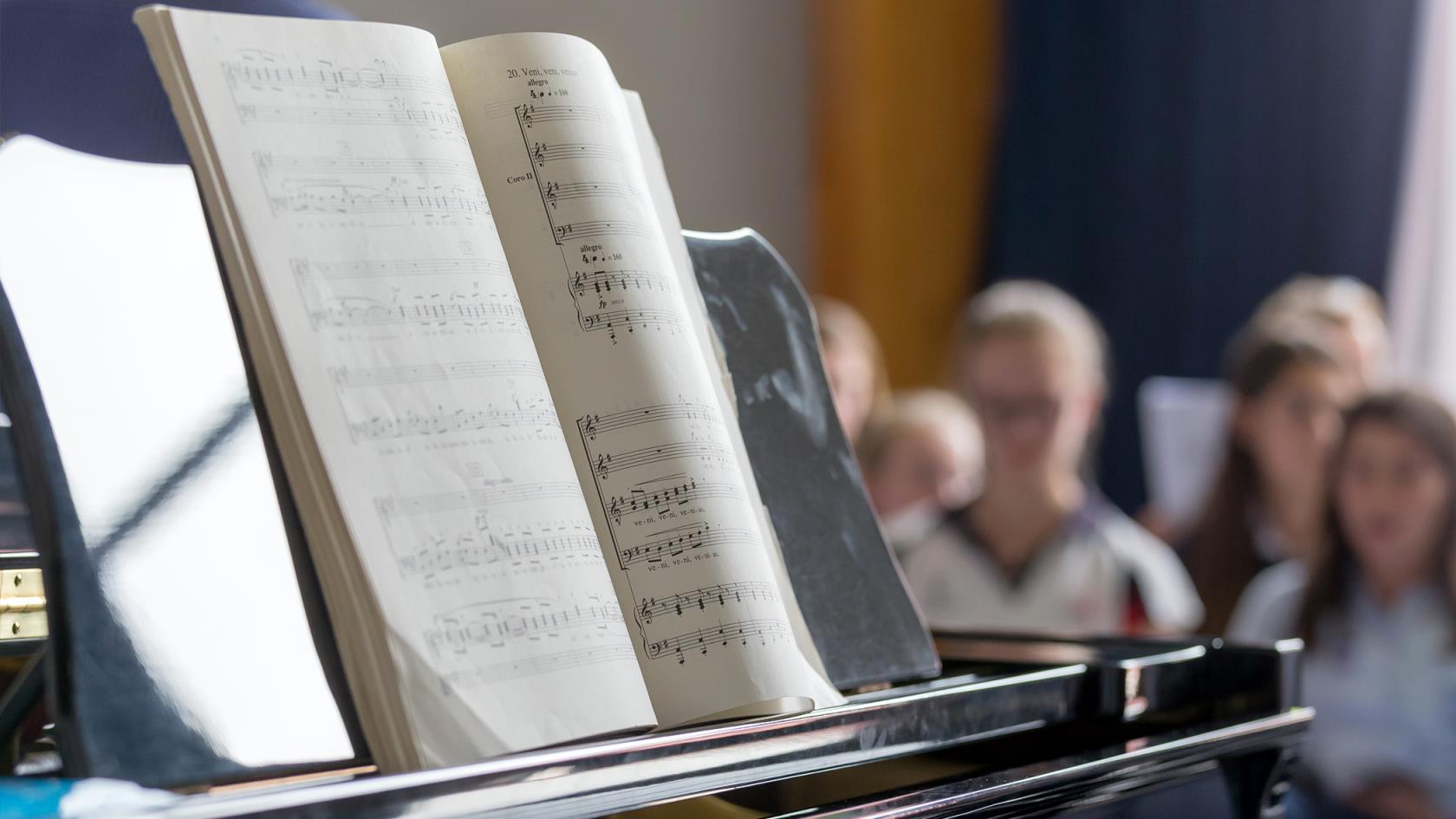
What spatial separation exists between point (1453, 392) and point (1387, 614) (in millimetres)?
1842

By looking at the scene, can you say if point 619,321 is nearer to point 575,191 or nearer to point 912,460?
point 575,191

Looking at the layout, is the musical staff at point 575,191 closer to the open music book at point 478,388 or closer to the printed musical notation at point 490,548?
the open music book at point 478,388

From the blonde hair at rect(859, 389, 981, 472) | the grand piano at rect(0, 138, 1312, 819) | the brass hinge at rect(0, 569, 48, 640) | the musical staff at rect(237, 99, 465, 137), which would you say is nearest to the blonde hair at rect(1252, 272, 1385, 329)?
the blonde hair at rect(859, 389, 981, 472)

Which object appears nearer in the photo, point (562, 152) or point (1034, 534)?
point (562, 152)

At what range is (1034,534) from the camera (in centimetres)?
275

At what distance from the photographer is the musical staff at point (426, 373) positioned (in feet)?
2.05

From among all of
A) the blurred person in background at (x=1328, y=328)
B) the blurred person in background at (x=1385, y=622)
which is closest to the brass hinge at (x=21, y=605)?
the blurred person in background at (x=1385, y=622)

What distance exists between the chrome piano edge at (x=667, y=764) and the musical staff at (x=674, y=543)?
0.28 ft

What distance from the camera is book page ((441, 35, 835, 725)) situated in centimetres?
69

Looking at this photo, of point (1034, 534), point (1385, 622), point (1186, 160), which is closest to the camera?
point (1385, 622)

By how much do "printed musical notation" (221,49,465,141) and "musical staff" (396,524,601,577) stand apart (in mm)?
203

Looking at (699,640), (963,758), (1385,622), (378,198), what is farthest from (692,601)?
(1385,622)

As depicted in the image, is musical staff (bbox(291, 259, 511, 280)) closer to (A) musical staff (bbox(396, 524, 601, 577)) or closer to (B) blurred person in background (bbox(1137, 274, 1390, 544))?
(A) musical staff (bbox(396, 524, 601, 577))

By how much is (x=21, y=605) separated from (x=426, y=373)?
249mm
